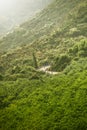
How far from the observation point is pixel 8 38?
167625 mm

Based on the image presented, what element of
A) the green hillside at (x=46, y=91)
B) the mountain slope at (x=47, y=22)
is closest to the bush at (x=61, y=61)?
the green hillside at (x=46, y=91)

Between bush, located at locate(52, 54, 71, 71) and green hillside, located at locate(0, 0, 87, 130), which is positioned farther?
bush, located at locate(52, 54, 71, 71)

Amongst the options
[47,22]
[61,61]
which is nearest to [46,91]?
[61,61]

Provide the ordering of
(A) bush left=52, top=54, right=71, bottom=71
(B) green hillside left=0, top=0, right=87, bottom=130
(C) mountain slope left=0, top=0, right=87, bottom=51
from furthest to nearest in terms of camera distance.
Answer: (C) mountain slope left=0, top=0, right=87, bottom=51, (A) bush left=52, top=54, right=71, bottom=71, (B) green hillside left=0, top=0, right=87, bottom=130

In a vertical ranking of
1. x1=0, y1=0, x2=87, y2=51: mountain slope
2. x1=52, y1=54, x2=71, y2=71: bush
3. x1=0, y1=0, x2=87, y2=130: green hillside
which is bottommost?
x1=0, y1=0, x2=87, y2=130: green hillside

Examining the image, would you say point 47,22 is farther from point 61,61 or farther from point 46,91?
point 46,91

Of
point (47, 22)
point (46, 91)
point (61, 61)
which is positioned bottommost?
point (46, 91)

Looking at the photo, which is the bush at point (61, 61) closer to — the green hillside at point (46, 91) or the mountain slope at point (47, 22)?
the green hillside at point (46, 91)

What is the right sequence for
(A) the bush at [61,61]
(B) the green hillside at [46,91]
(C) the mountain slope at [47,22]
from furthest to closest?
Result: (C) the mountain slope at [47,22] → (A) the bush at [61,61] → (B) the green hillside at [46,91]

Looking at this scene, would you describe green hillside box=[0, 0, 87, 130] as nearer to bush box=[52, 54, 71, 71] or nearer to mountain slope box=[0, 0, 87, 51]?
bush box=[52, 54, 71, 71]

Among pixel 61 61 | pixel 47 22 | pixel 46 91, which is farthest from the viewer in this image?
pixel 47 22

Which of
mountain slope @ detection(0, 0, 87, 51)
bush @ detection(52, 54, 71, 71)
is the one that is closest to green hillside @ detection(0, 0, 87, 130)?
bush @ detection(52, 54, 71, 71)

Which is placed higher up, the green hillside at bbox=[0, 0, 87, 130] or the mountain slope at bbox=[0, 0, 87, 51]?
the mountain slope at bbox=[0, 0, 87, 51]

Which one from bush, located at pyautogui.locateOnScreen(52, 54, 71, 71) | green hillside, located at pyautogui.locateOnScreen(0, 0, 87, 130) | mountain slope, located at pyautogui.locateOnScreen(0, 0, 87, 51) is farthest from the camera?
mountain slope, located at pyautogui.locateOnScreen(0, 0, 87, 51)
